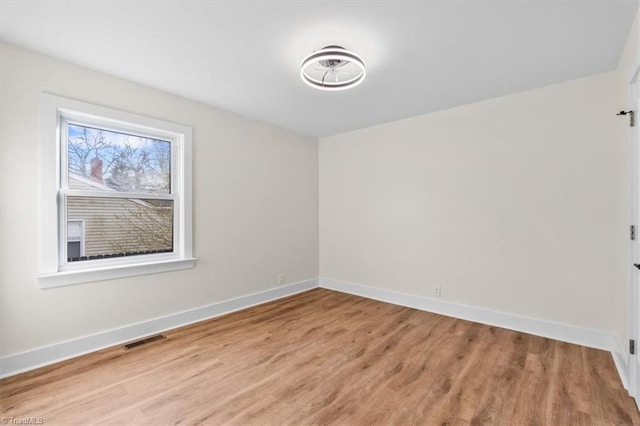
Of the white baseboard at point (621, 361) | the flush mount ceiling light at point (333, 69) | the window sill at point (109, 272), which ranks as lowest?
the white baseboard at point (621, 361)

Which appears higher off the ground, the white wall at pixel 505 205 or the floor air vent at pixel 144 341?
the white wall at pixel 505 205

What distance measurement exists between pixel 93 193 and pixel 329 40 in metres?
2.53

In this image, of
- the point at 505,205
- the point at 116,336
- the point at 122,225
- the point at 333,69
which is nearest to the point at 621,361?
the point at 505,205

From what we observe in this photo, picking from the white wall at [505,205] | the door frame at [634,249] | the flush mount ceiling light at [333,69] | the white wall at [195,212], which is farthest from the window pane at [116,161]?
the door frame at [634,249]

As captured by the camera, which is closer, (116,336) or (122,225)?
(116,336)

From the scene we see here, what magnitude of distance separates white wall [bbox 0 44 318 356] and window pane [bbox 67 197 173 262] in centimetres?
29

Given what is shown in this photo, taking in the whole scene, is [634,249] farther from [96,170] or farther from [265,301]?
[96,170]

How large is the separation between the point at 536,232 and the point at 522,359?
1.29 m

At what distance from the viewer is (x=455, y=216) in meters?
3.56

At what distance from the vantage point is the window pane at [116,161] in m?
2.67

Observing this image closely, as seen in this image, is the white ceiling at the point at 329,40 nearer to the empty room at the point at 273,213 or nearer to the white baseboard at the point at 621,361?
the empty room at the point at 273,213

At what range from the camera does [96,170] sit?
278 centimetres

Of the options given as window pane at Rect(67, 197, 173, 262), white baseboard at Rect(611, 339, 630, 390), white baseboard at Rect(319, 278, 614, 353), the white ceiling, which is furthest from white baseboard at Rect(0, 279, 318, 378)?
white baseboard at Rect(611, 339, 630, 390)

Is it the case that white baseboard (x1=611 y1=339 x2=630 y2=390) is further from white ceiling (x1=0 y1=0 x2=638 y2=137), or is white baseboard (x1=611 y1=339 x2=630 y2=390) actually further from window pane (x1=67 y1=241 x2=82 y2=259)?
window pane (x1=67 y1=241 x2=82 y2=259)
